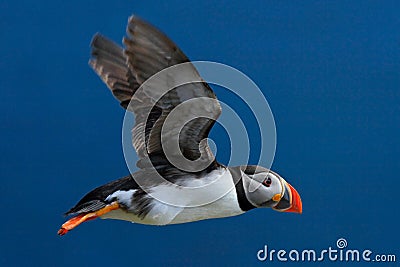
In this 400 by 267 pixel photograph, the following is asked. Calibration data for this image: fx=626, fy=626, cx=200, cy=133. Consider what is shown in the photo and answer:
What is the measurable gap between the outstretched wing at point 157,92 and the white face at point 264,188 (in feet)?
0.35

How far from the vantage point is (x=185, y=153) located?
47.9 inches

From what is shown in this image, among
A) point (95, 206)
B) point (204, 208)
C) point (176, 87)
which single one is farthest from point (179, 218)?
point (176, 87)

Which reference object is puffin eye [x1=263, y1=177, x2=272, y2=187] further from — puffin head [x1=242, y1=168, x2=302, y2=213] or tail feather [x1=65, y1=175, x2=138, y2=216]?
tail feather [x1=65, y1=175, x2=138, y2=216]

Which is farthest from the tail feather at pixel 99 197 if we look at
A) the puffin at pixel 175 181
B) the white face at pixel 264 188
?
the white face at pixel 264 188

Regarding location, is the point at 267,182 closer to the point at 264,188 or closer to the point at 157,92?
the point at 264,188

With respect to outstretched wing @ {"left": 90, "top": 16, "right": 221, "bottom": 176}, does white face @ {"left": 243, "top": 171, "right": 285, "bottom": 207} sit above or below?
below

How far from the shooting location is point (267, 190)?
1252 mm

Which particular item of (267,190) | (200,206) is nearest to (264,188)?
(267,190)

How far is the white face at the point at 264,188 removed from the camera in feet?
4.08

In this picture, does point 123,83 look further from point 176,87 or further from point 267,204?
point 267,204

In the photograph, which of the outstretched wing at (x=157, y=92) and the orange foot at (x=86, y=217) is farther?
the orange foot at (x=86, y=217)

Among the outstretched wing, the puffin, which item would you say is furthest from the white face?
the outstretched wing

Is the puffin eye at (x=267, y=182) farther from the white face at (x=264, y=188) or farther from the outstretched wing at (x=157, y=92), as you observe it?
the outstretched wing at (x=157, y=92)

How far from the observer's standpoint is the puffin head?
1.25m
